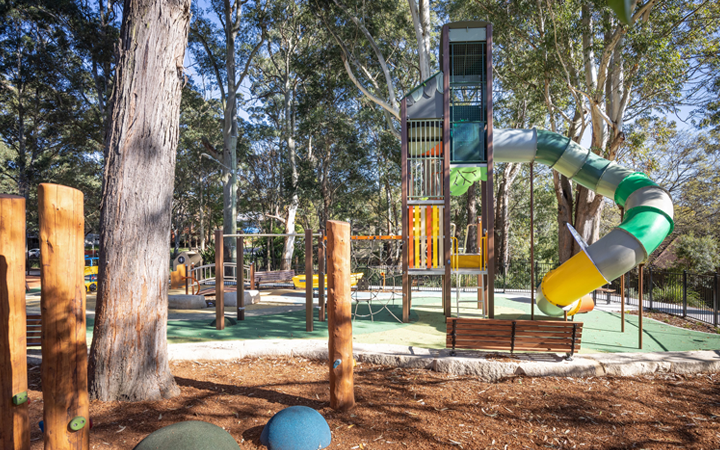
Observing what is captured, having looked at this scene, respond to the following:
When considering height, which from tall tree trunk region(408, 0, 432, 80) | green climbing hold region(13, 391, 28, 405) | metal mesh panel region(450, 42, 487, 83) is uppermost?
tall tree trunk region(408, 0, 432, 80)

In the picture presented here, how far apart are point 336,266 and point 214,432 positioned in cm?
187

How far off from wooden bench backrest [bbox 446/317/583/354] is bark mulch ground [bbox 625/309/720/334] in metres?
4.98

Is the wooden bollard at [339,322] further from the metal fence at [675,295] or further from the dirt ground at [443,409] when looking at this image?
the metal fence at [675,295]

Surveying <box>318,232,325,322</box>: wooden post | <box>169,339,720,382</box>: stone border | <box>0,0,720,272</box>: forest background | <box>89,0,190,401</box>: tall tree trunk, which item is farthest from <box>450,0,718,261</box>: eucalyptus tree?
<box>89,0,190,401</box>: tall tree trunk

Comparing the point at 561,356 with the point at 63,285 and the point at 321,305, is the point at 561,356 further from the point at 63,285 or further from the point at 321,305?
the point at 63,285

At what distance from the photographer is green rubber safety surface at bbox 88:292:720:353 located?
7145 millimetres

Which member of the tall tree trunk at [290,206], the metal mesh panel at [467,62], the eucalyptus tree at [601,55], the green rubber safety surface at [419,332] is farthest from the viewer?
the tall tree trunk at [290,206]

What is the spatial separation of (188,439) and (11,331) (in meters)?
1.65

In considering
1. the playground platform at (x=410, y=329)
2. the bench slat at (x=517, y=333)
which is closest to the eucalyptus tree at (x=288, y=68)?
the playground platform at (x=410, y=329)

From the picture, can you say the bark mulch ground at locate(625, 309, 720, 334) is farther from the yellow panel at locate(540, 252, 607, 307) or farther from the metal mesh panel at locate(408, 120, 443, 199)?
the metal mesh panel at locate(408, 120, 443, 199)

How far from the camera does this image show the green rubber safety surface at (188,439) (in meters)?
3.01

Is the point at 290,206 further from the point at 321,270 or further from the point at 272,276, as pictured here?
the point at 321,270

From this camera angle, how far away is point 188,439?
307cm

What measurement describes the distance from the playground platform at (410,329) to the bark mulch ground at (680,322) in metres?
0.42
